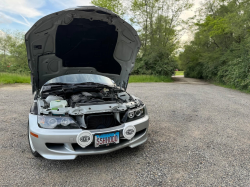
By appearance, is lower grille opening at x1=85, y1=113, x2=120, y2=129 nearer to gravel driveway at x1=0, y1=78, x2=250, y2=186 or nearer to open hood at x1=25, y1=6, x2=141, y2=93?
gravel driveway at x1=0, y1=78, x2=250, y2=186

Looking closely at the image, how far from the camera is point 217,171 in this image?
2.07 m

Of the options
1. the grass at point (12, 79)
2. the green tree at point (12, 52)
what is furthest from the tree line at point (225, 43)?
the green tree at point (12, 52)

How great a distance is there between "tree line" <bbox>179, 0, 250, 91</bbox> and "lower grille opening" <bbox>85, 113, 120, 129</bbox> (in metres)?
9.20

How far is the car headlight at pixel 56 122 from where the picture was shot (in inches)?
76.4

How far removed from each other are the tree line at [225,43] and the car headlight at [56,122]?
9.72 metres

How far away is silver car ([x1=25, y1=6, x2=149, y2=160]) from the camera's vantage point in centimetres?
196

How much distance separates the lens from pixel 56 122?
196 cm

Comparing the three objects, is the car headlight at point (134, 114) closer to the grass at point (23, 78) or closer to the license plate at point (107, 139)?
the license plate at point (107, 139)

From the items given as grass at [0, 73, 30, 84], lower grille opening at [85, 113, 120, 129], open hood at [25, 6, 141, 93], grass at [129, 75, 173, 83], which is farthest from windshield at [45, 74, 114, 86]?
grass at [129, 75, 173, 83]

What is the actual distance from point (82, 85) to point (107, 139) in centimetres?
146

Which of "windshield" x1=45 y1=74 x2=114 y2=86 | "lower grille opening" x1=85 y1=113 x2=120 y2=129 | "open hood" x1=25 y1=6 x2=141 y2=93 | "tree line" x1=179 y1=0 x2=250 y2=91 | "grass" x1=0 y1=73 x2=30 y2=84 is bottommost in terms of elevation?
"grass" x1=0 y1=73 x2=30 y2=84

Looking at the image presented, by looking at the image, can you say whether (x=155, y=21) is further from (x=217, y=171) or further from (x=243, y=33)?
(x=217, y=171)

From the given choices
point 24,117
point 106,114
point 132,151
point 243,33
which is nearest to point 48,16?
point 106,114

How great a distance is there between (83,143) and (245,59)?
A: 11.0m
